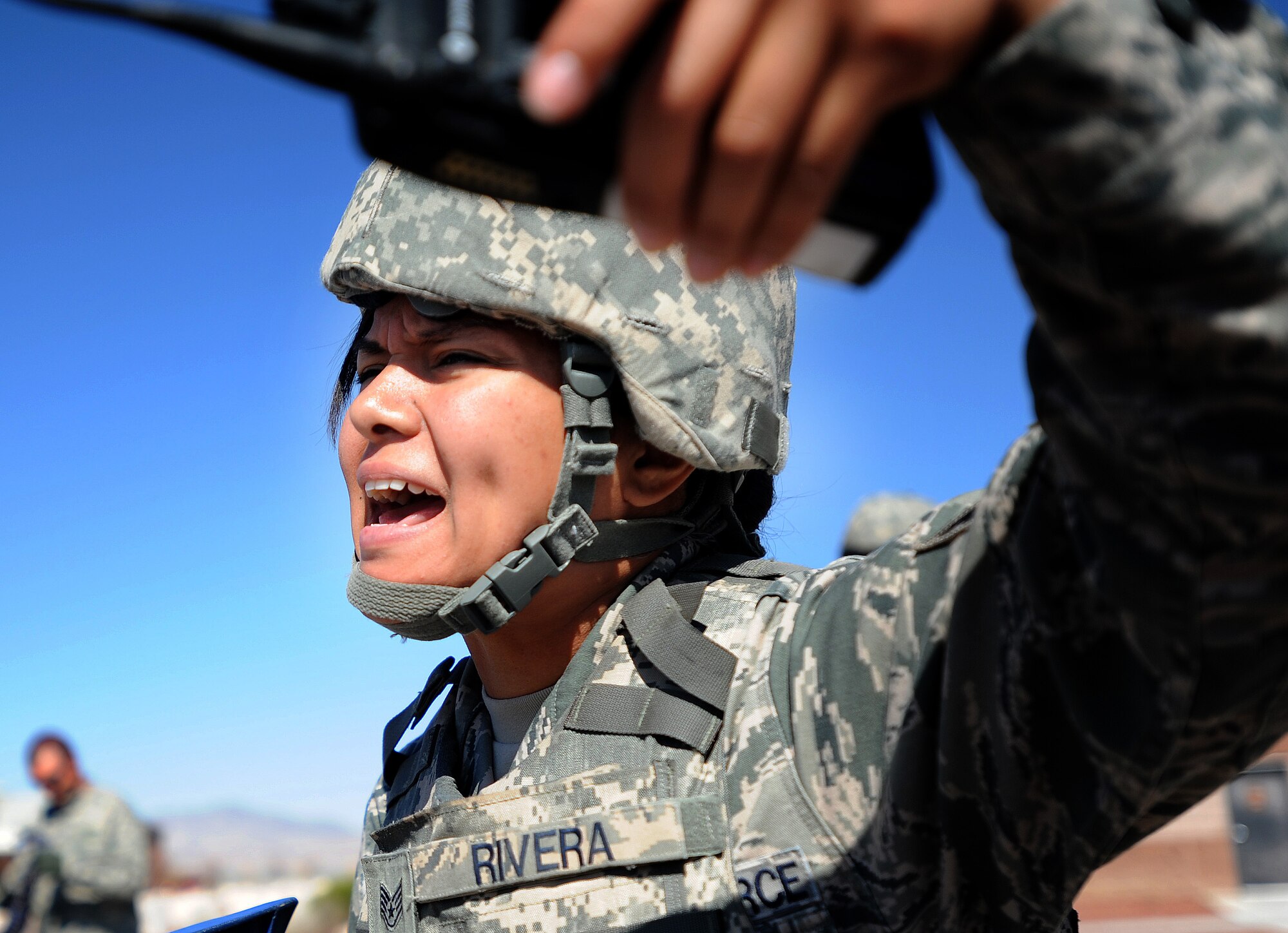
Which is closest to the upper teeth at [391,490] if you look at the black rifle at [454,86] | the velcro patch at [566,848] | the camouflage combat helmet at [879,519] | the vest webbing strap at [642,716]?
the vest webbing strap at [642,716]

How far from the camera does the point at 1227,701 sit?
43.6 inches

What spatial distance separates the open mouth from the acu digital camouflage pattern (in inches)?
17.6

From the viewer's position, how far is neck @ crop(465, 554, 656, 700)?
2.58m

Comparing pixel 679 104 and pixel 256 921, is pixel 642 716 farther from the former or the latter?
pixel 679 104

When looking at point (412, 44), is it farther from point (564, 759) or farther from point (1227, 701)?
point (564, 759)

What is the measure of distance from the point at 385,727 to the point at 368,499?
79cm

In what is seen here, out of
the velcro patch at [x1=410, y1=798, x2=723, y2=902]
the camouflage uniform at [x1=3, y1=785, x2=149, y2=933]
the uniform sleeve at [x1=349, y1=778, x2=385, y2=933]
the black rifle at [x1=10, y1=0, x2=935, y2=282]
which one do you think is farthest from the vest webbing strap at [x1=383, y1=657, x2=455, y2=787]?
the camouflage uniform at [x1=3, y1=785, x2=149, y2=933]

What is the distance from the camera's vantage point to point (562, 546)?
2.46 m

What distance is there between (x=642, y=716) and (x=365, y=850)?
3.34 feet

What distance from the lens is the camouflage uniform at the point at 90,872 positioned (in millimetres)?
8867

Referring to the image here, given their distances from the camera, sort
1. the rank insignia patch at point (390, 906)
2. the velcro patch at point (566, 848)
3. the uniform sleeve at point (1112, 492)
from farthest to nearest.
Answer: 1. the rank insignia patch at point (390, 906)
2. the velcro patch at point (566, 848)
3. the uniform sleeve at point (1112, 492)

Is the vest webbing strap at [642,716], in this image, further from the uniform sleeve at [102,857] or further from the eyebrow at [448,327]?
the uniform sleeve at [102,857]

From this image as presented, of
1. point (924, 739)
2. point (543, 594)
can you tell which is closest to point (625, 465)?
point (543, 594)

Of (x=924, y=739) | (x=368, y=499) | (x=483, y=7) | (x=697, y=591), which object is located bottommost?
(x=924, y=739)
